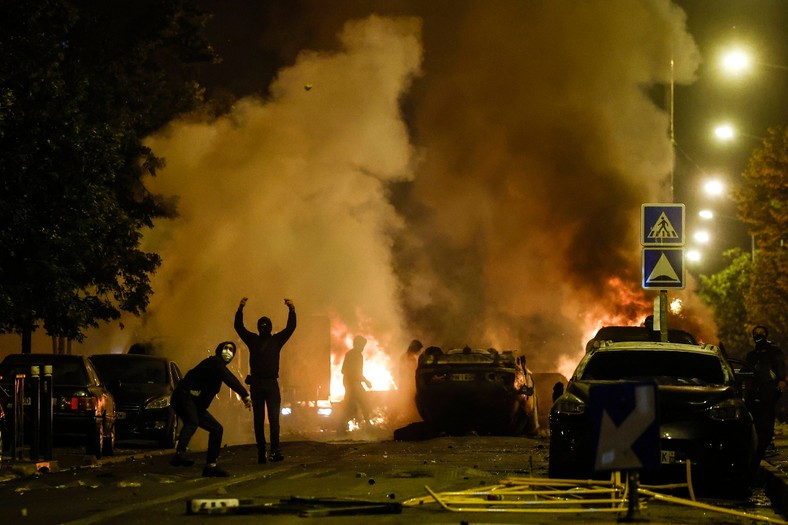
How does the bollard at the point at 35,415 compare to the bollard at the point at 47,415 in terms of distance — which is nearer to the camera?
the bollard at the point at 35,415

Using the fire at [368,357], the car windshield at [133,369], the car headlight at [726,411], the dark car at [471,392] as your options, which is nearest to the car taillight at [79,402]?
the car windshield at [133,369]

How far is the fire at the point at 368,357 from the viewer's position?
37.8 m

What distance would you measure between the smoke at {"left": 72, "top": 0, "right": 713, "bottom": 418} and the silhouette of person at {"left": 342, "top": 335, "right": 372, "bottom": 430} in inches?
193

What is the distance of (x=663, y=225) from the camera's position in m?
16.5

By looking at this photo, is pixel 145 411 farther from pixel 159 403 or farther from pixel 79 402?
pixel 79 402

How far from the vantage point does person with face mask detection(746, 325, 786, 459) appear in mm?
15352

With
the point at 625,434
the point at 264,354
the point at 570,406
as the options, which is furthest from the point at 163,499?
A: the point at 264,354

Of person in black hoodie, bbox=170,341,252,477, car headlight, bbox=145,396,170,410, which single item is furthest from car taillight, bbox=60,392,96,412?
person in black hoodie, bbox=170,341,252,477

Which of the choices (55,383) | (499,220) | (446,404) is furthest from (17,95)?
(499,220)

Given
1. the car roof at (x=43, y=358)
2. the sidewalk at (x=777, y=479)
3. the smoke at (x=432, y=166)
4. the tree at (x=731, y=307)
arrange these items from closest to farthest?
the sidewalk at (x=777, y=479) < the car roof at (x=43, y=358) < the smoke at (x=432, y=166) < the tree at (x=731, y=307)

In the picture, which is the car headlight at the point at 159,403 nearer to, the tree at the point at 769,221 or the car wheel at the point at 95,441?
the car wheel at the point at 95,441

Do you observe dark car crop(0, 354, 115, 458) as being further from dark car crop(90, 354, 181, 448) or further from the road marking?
the road marking

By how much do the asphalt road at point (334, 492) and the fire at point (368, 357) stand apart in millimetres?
19605

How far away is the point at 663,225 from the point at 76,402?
28.7 ft
